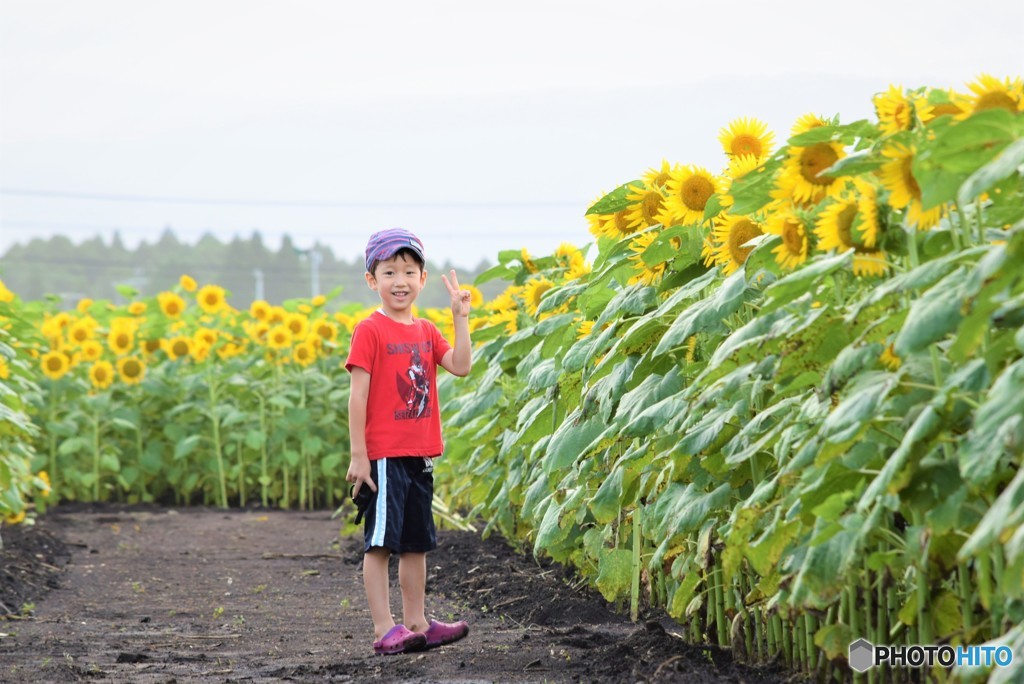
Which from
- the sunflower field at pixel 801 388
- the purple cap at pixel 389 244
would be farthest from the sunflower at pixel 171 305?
the purple cap at pixel 389 244

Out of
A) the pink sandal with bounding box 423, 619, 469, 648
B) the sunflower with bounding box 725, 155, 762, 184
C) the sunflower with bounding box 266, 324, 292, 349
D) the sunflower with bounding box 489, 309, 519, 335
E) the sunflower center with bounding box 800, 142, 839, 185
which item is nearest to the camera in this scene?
the sunflower center with bounding box 800, 142, 839, 185

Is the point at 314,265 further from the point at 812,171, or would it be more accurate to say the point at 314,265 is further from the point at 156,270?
the point at 812,171

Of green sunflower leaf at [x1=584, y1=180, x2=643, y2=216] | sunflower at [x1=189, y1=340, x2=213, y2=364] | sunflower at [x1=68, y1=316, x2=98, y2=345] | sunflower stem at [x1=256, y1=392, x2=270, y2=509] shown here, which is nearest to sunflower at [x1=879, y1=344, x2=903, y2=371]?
green sunflower leaf at [x1=584, y1=180, x2=643, y2=216]

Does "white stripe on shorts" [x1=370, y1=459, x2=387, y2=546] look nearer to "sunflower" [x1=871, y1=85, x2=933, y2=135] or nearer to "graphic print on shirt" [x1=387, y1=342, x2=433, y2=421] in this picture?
"graphic print on shirt" [x1=387, y1=342, x2=433, y2=421]

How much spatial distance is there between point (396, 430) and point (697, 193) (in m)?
1.29

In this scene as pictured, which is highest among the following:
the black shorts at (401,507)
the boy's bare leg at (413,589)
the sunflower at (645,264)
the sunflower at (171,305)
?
the sunflower at (171,305)

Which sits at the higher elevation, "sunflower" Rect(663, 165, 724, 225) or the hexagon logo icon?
"sunflower" Rect(663, 165, 724, 225)

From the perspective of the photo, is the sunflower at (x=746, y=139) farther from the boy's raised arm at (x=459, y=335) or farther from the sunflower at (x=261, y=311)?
the sunflower at (x=261, y=311)

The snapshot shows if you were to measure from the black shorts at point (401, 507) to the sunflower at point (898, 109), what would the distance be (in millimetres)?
2019

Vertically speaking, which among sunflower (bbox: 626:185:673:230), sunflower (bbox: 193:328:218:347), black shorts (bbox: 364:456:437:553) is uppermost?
sunflower (bbox: 626:185:673:230)

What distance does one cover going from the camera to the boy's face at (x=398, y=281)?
411cm

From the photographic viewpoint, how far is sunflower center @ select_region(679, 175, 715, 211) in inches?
130

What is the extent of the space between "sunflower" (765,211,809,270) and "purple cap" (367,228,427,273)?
1.65m

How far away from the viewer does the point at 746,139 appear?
3.44 m
